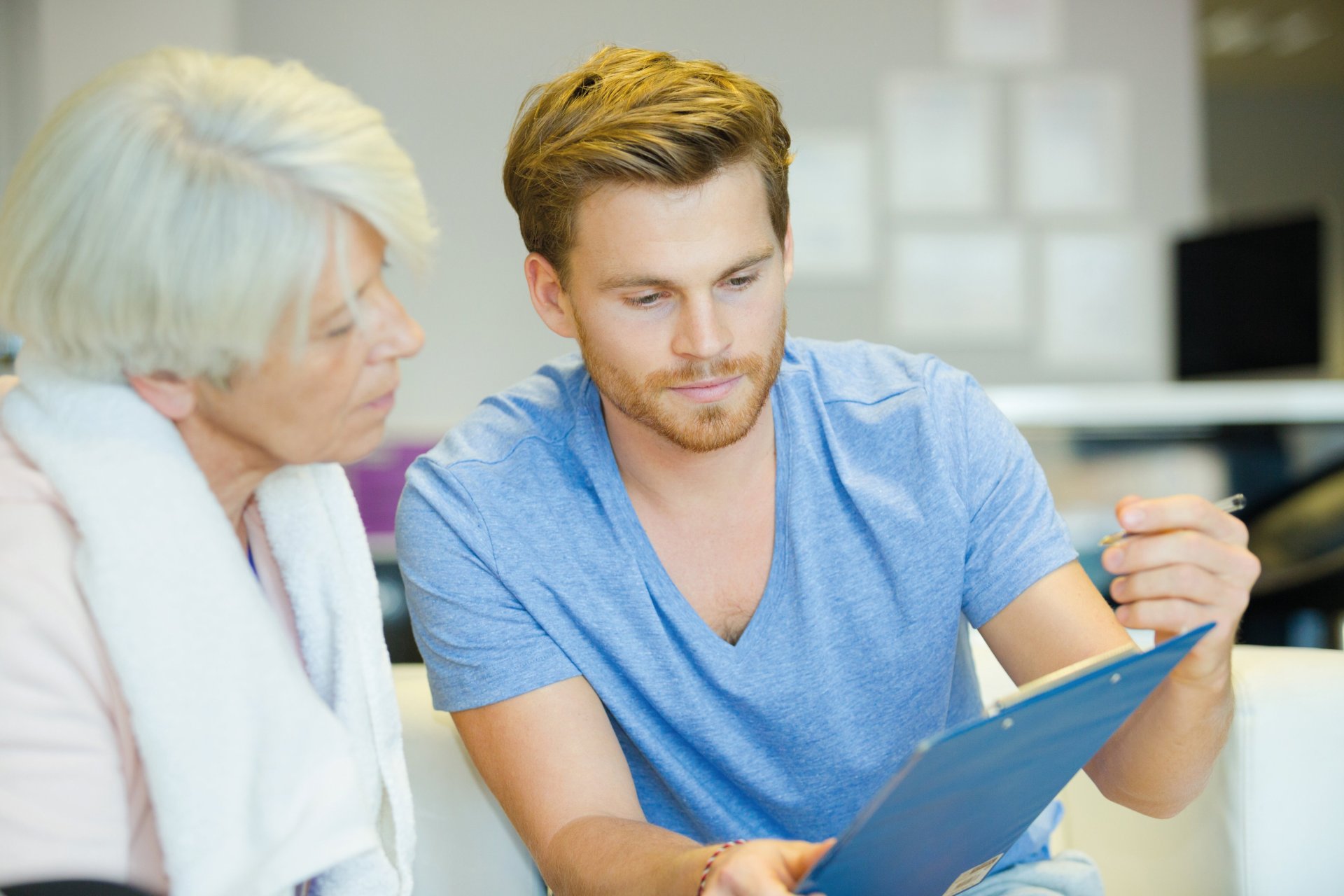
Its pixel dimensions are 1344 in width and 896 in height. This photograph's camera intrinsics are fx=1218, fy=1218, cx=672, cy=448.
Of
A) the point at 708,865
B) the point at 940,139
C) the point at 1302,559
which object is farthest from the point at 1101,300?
the point at 708,865

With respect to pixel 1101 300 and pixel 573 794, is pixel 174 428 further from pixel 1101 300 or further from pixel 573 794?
pixel 1101 300

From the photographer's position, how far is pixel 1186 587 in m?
1.09

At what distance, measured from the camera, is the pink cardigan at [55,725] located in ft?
2.61

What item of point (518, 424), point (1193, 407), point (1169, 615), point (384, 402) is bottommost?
point (1193, 407)

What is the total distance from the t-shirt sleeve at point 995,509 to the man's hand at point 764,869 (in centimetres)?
54

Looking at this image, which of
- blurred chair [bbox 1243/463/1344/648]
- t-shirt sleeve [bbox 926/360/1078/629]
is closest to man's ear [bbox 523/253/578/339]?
t-shirt sleeve [bbox 926/360/1078/629]

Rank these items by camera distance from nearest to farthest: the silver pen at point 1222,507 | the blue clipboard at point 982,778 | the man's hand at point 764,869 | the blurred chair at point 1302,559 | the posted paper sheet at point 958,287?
the blue clipboard at point 982,778 → the man's hand at point 764,869 → the silver pen at point 1222,507 → the blurred chair at point 1302,559 → the posted paper sheet at point 958,287

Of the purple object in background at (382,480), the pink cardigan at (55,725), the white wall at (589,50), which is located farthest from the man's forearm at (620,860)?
the white wall at (589,50)

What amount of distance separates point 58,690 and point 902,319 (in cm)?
407

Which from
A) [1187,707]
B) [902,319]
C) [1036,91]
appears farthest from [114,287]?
[1036,91]

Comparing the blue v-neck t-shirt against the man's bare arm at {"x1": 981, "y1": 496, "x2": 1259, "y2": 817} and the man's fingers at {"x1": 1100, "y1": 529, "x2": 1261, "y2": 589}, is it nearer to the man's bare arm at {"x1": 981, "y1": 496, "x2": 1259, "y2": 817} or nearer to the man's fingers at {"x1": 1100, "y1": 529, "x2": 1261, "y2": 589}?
Result: the man's bare arm at {"x1": 981, "y1": 496, "x2": 1259, "y2": 817}

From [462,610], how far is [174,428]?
1.55 ft

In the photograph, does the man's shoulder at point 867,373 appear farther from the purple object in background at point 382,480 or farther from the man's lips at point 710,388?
the purple object in background at point 382,480

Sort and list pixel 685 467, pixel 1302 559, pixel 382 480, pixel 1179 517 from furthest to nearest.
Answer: pixel 382 480 < pixel 1302 559 < pixel 685 467 < pixel 1179 517
